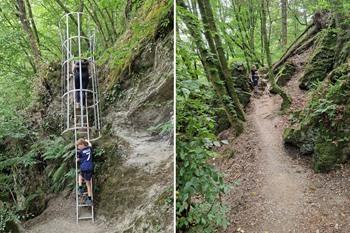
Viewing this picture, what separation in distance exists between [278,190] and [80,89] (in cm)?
345

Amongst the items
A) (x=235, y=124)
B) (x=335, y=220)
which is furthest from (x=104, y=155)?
(x=235, y=124)

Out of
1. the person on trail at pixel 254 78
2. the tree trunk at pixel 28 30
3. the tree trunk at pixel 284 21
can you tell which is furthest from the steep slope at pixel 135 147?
the tree trunk at pixel 284 21

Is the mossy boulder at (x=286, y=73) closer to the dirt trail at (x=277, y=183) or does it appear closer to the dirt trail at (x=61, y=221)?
the dirt trail at (x=277, y=183)

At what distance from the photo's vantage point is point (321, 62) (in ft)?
25.4

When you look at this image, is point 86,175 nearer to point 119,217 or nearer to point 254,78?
point 119,217

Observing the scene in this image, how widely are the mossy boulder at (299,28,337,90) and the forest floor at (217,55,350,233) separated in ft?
6.78

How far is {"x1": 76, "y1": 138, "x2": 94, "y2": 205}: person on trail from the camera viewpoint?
1676 mm

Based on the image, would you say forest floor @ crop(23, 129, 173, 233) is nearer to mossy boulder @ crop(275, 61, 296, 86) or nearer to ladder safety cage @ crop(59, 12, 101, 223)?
ladder safety cage @ crop(59, 12, 101, 223)

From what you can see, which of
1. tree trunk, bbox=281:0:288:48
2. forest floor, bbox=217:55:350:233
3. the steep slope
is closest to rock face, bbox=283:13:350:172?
forest floor, bbox=217:55:350:233

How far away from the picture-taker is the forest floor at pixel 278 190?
13.5 feet

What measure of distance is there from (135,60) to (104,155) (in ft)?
1.56

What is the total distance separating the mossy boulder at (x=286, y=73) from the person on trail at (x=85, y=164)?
8127 mm

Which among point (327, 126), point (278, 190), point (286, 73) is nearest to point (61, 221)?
point (278, 190)

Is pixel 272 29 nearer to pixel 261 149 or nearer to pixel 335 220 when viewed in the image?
pixel 261 149
